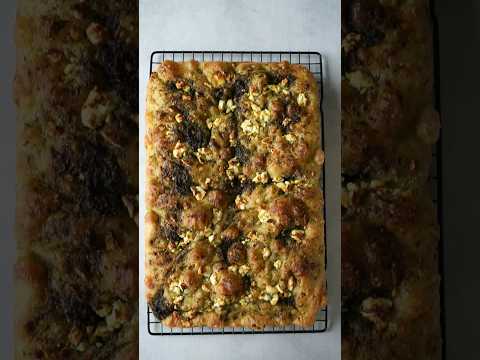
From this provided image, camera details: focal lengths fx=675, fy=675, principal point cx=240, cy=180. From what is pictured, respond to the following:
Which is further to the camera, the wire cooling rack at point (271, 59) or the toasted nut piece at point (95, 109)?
the toasted nut piece at point (95, 109)

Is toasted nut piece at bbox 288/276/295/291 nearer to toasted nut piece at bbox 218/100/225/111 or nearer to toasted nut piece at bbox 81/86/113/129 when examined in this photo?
toasted nut piece at bbox 218/100/225/111

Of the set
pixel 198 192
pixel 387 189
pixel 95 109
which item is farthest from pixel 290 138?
pixel 95 109

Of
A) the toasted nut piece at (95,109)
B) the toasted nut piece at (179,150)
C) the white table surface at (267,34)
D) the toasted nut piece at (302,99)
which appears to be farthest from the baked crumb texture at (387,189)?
the toasted nut piece at (95,109)

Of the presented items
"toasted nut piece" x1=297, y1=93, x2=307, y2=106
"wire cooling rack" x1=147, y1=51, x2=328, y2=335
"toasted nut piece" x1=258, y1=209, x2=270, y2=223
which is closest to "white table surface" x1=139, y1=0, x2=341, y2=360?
"wire cooling rack" x1=147, y1=51, x2=328, y2=335

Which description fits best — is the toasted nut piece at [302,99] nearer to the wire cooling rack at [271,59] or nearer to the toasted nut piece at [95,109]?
the wire cooling rack at [271,59]

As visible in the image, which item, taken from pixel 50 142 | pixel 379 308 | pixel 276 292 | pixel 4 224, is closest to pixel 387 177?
pixel 379 308

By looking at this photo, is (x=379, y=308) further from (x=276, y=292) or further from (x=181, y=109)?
(x=181, y=109)
